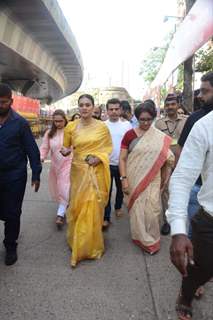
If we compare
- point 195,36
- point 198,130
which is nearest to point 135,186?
point 198,130

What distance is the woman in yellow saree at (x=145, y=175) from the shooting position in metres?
4.31

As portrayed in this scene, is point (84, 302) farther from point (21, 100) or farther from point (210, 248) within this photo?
point (21, 100)

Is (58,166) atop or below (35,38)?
below

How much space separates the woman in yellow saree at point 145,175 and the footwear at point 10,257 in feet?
4.11

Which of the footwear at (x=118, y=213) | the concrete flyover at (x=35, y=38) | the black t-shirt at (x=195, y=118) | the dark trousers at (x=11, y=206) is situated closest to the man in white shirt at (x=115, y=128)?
the footwear at (x=118, y=213)

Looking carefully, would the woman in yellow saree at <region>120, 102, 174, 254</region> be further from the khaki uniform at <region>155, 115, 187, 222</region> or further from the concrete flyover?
the concrete flyover

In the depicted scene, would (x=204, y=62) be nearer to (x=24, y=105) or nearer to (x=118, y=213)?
(x=24, y=105)

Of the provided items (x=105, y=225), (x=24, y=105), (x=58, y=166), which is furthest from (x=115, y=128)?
(x=24, y=105)

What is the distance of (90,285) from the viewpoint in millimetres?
3461

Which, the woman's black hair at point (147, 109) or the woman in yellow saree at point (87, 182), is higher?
the woman's black hair at point (147, 109)

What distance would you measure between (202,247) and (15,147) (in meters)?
2.15

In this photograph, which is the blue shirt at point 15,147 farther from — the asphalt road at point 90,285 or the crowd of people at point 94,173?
the asphalt road at point 90,285

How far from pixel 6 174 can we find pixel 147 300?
1.74m

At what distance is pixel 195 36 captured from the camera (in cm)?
581
